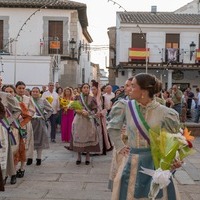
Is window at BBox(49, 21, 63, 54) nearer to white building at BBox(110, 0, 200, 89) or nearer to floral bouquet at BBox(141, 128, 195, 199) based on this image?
white building at BBox(110, 0, 200, 89)

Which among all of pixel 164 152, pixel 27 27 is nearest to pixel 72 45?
pixel 27 27

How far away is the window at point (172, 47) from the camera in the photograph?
32.0 m

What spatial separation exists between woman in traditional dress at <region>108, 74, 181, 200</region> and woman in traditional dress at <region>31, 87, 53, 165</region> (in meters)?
4.72

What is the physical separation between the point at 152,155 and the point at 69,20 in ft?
84.1

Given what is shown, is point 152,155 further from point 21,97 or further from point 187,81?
point 187,81

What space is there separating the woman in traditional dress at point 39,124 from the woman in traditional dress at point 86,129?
56 cm

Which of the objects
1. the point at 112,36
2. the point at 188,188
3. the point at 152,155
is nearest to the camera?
the point at 152,155

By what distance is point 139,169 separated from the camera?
12.0 feet

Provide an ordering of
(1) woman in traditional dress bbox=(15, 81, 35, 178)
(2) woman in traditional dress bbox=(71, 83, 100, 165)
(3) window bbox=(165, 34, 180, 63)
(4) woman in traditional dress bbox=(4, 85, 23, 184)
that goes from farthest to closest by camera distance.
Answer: (3) window bbox=(165, 34, 180, 63) < (2) woman in traditional dress bbox=(71, 83, 100, 165) < (1) woman in traditional dress bbox=(15, 81, 35, 178) < (4) woman in traditional dress bbox=(4, 85, 23, 184)

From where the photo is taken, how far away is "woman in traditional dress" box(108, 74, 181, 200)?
3641 mm

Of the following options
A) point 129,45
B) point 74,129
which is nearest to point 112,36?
point 129,45

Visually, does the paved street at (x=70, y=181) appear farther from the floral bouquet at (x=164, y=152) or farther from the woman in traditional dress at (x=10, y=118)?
the floral bouquet at (x=164, y=152)

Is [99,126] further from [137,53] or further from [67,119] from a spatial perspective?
[137,53]

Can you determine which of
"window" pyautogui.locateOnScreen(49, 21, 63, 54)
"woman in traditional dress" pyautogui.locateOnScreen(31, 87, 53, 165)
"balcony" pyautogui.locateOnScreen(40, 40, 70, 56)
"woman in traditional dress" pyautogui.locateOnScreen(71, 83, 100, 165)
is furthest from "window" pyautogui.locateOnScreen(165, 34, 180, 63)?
"woman in traditional dress" pyautogui.locateOnScreen(31, 87, 53, 165)
